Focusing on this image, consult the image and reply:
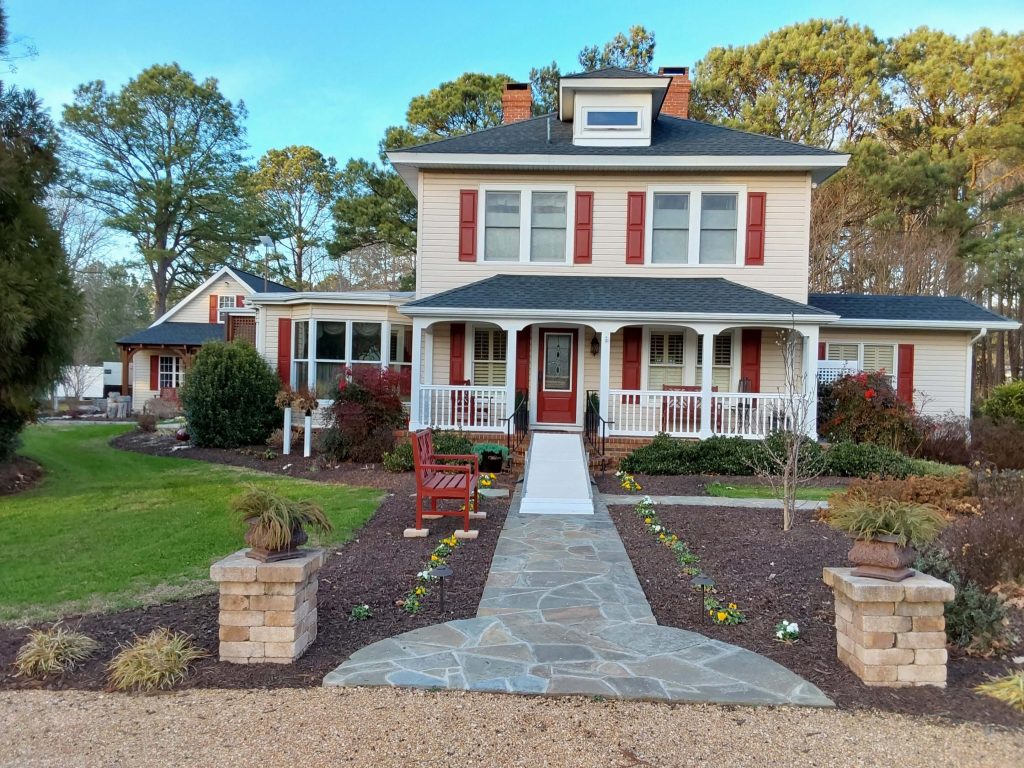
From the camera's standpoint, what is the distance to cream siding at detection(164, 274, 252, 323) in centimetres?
2625

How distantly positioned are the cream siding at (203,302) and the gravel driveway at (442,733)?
978 inches

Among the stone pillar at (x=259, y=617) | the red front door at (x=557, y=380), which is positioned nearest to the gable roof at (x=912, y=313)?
the red front door at (x=557, y=380)

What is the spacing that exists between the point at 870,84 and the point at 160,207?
31600 millimetres

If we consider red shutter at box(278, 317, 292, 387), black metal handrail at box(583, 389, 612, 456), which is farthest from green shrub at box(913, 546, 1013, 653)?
red shutter at box(278, 317, 292, 387)

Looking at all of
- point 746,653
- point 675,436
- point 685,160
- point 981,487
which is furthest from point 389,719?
point 685,160

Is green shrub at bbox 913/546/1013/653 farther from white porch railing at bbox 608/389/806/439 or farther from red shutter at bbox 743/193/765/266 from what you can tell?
red shutter at bbox 743/193/765/266

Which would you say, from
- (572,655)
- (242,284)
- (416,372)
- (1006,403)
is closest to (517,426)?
(416,372)

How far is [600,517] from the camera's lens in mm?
8133

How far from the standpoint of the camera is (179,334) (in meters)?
25.6

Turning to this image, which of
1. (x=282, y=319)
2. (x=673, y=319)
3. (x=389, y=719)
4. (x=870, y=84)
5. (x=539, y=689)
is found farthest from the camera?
(x=870, y=84)

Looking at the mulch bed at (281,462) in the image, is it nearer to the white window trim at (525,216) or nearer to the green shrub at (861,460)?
the white window trim at (525,216)

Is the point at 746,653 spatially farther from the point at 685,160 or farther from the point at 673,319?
the point at 685,160

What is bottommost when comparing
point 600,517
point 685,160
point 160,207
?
point 600,517

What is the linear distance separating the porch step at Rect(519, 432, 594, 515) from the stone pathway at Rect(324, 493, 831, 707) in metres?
3.00
